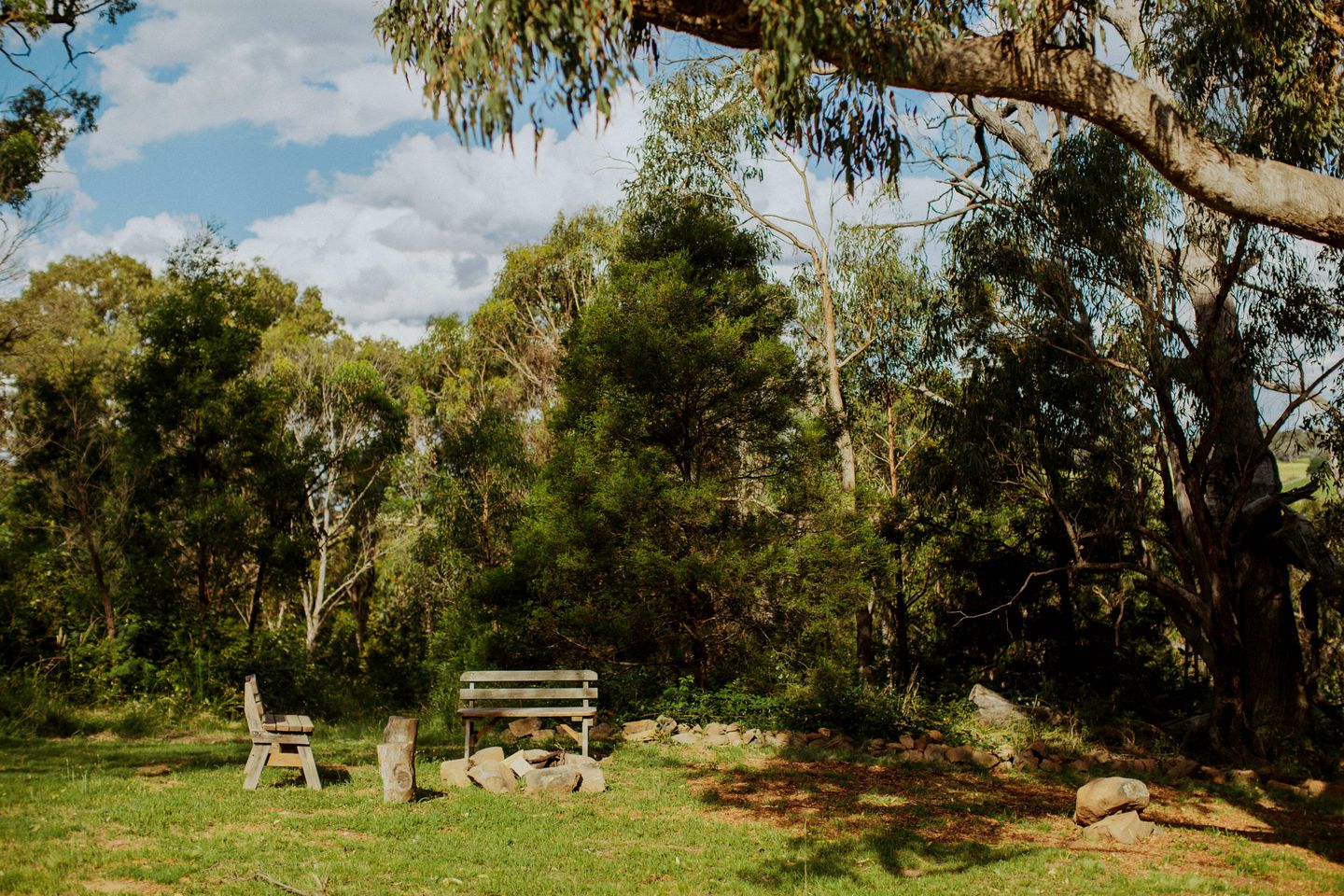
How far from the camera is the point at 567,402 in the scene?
14.8 metres

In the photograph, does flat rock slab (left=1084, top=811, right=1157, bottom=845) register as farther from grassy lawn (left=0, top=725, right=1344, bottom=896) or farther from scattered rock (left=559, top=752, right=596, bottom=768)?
scattered rock (left=559, top=752, right=596, bottom=768)

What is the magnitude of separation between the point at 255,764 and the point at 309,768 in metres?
0.39

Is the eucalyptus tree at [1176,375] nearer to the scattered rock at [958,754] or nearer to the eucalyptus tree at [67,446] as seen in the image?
the scattered rock at [958,754]

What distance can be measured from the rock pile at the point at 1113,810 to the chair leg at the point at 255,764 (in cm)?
596

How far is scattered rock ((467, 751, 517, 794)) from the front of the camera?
8102 millimetres

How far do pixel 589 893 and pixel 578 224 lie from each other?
22306 mm

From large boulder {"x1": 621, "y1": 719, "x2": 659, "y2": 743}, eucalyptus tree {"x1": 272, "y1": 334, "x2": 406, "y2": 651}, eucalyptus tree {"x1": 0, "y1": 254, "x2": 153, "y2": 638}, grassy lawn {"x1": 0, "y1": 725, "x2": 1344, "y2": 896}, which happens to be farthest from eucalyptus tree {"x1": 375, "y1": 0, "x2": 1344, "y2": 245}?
eucalyptus tree {"x1": 272, "y1": 334, "x2": 406, "y2": 651}

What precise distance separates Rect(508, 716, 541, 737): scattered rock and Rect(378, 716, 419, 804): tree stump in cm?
391

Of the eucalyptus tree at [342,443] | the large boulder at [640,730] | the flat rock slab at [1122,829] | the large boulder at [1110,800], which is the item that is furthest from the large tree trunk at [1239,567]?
the eucalyptus tree at [342,443]

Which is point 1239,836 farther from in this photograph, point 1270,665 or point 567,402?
point 567,402

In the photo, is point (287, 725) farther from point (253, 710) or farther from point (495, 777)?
point (495, 777)

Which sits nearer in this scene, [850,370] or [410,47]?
[410,47]

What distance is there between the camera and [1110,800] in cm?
720

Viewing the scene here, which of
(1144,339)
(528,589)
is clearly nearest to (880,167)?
(1144,339)
